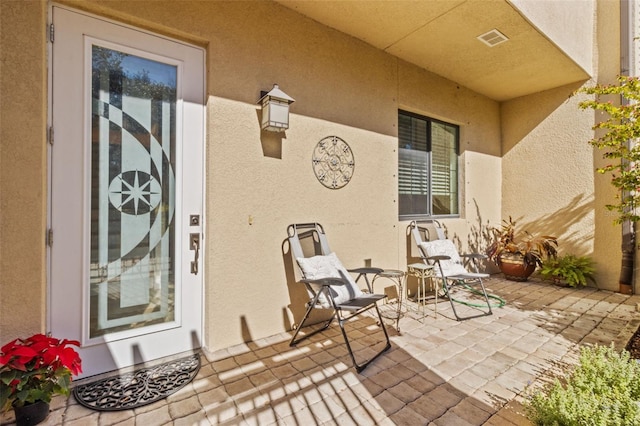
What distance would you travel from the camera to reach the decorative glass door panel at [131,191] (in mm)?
2359

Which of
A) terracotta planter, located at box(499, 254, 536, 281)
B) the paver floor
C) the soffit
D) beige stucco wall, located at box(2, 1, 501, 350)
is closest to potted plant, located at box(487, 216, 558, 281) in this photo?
terracotta planter, located at box(499, 254, 536, 281)

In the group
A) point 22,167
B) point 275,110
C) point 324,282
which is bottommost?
point 324,282

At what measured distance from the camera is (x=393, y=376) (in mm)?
2357

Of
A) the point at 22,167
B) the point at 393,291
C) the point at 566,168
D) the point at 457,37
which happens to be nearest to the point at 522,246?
the point at 566,168

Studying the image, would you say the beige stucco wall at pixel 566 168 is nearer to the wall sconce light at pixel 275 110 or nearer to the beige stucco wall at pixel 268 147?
the beige stucco wall at pixel 268 147

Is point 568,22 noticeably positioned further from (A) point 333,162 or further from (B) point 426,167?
(A) point 333,162

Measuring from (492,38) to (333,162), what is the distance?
8.41 ft

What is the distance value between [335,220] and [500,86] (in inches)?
163

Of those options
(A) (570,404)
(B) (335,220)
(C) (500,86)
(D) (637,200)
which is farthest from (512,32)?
(A) (570,404)

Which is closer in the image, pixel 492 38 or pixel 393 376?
pixel 393 376

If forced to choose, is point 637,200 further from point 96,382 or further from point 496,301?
point 96,382

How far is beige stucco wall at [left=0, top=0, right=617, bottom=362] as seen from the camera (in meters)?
2.04

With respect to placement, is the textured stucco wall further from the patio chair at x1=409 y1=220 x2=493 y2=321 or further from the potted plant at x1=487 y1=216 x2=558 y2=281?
the potted plant at x1=487 y1=216 x2=558 y2=281

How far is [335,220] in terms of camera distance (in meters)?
3.61
